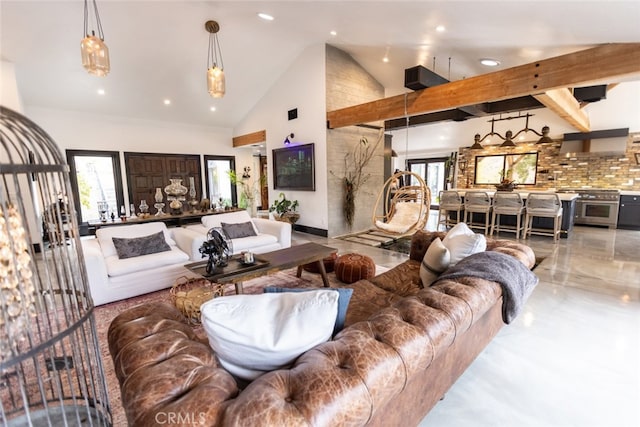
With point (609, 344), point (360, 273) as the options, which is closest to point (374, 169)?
point (360, 273)

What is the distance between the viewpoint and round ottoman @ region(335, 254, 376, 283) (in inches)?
142

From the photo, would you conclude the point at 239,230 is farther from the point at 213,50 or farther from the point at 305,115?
the point at 213,50

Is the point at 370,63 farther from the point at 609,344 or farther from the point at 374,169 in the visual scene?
the point at 609,344

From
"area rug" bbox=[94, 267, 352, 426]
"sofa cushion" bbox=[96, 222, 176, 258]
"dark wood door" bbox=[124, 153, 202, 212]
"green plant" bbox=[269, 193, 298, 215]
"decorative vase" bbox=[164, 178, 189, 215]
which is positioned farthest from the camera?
"dark wood door" bbox=[124, 153, 202, 212]

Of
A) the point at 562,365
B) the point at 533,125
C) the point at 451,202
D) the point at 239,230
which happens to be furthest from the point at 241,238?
the point at 533,125

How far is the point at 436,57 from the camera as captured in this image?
509 cm

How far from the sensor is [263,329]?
1115 millimetres

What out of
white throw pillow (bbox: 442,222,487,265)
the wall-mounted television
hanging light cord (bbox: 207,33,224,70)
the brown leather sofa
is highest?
hanging light cord (bbox: 207,33,224,70)

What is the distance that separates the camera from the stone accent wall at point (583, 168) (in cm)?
689

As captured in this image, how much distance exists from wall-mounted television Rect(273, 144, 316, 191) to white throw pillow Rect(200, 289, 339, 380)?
539cm

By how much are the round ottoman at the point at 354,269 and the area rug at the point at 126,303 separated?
0.16 meters

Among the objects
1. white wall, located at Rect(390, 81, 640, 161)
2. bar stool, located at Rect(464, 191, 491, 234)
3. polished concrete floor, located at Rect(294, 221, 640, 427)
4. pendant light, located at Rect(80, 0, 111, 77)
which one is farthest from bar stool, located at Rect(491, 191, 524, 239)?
pendant light, located at Rect(80, 0, 111, 77)

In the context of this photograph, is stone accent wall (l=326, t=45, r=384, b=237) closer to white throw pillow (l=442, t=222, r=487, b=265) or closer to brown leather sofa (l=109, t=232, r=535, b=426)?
white throw pillow (l=442, t=222, r=487, b=265)

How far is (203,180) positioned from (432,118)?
6.39 m
